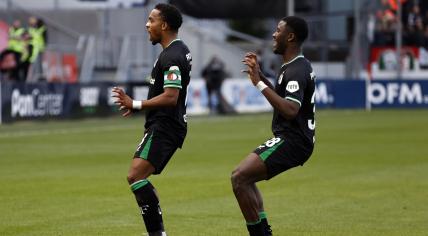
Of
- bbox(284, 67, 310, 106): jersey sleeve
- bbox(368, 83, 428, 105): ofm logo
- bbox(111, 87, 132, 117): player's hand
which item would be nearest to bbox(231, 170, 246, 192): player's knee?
bbox(284, 67, 310, 106): jersey sleeve

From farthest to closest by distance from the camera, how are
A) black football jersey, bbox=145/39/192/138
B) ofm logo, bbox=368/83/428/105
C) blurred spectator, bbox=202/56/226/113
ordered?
ofm logo, bbox=368/83/428/105, blurred spectator, bbox=202/56/226/113, black football jersey, bbox=145/39/192/138

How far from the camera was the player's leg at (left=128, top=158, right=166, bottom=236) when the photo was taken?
32.2 ft

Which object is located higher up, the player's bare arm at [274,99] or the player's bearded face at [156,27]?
the player's bearded face at [156,27]

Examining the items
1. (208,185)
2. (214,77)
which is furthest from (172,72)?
(214,77)

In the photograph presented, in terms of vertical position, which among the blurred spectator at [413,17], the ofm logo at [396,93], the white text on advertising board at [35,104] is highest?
the blurred spectator at [413,17]

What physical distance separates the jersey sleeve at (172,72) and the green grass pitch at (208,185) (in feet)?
7.26

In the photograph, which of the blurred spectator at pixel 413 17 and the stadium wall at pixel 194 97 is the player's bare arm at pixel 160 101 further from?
the blurred spectator at pixel 413 17

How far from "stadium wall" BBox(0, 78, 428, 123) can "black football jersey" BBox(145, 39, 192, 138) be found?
20.7 meters

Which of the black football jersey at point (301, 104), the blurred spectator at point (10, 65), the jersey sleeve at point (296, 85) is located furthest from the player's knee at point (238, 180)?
the blurred spectator at point (10, 65)

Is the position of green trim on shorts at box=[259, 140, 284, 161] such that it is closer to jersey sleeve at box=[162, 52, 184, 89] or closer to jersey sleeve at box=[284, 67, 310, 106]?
jersey sleeve at box=[284, 67, 310, 106]

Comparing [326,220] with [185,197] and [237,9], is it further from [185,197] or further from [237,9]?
[237,9]

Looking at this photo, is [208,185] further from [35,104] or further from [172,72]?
[35,104]

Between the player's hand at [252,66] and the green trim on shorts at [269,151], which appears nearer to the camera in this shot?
the player's hand at [252,66]

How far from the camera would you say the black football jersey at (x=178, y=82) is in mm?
9867
